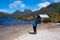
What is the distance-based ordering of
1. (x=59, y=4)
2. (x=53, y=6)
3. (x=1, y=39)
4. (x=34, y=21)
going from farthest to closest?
1. (x=59, y=4)
2. (x=53, y=6)
3. (x=34, y=21)
4. (x=1, y=39)

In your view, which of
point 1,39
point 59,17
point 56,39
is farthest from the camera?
point 59,17

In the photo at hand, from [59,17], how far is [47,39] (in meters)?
49.3

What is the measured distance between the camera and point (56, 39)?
10.5 metres

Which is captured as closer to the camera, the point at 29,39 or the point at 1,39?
the point at 29,39

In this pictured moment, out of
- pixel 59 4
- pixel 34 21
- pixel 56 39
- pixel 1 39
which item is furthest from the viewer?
pixel 59 4

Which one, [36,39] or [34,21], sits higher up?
[34,21]

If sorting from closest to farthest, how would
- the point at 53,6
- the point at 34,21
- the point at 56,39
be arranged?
the point at 56,39 → the point at 34,21 → the point at 53,6

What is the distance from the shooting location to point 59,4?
152 metres

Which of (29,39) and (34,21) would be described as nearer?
(29,39)

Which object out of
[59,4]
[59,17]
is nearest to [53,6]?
[59,4]

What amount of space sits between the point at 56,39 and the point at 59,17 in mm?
49285

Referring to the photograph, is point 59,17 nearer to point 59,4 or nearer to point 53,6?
point 53,6

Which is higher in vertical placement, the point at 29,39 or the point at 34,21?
the point at 34,21

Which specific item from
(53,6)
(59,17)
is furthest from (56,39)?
(53,6)
